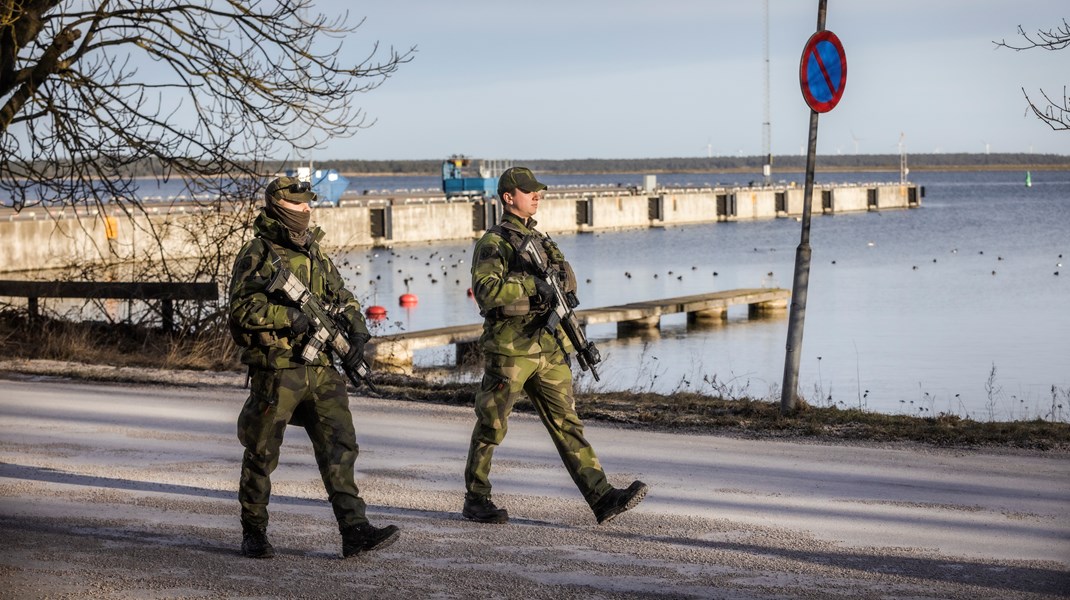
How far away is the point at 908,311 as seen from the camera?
126ft

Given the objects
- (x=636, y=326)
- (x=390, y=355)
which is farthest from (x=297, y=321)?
(x=636, y=326)

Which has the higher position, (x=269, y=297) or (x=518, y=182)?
(x=518, y=182)

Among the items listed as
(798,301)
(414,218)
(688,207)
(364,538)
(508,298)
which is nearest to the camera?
(364,538)

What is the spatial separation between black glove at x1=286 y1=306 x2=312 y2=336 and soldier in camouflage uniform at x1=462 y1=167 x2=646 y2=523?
1.07 metres

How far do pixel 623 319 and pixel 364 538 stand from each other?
2262 centimetres

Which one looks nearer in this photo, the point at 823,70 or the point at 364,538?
the point at 364,538

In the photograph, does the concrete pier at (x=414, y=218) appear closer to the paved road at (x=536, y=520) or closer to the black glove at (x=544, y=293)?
the paved road at (x=536, y=520)

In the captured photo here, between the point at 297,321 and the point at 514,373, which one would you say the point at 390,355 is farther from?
the point at 297,321

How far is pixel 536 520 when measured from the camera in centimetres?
792

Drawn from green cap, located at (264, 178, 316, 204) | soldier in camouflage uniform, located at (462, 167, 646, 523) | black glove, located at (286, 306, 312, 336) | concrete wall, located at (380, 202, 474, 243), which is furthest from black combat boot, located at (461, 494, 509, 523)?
concrete wall, located at (380, 202, 474, 243)

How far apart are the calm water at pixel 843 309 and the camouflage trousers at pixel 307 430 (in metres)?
7.54

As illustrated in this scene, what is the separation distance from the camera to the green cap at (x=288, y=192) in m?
6.70

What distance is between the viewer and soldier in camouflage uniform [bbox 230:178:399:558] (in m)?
6.66

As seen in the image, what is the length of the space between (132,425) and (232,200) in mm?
6616
